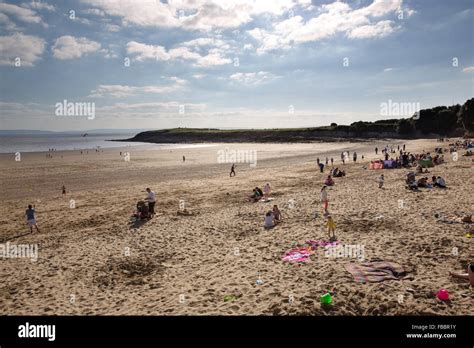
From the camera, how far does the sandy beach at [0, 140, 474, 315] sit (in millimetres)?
7273

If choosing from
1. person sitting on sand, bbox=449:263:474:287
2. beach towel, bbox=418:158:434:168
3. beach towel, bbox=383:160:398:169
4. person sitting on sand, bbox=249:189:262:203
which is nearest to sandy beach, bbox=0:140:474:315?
person sitting on sand, bbox=449:263:474:287

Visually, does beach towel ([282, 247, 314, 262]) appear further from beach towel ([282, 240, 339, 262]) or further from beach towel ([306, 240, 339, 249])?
beach towel ([306, 240, 339, 249])

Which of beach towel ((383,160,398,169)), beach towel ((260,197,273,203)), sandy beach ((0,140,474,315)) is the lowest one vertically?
sandy beach ((0,140,474,315))

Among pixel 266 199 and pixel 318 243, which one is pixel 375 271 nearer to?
pixel 318 243

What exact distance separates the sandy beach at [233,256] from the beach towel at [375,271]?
0.22m

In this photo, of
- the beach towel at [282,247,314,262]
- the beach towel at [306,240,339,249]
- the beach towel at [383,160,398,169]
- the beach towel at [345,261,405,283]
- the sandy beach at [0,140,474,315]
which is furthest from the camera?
the beach towel at [383,160,398,169]

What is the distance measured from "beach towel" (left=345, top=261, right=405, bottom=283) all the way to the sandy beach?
0.72ft

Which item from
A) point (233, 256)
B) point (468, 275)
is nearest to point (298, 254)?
point (233, 256)

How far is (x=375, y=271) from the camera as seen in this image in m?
8.28

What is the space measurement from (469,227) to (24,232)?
63.4 feet

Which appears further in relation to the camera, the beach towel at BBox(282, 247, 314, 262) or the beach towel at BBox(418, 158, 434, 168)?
the beach towel at BBox(418, 158, 434, 168)
